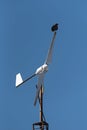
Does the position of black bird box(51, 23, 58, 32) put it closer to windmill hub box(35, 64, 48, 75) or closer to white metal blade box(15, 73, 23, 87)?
windmill hub box(35, 64, 48, 75)

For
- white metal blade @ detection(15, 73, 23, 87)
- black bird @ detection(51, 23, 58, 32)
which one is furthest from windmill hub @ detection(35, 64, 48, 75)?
black bird @ detection(51, 23, 58, 32)

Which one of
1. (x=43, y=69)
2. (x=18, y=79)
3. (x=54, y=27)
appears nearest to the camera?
(x=54, y=27)

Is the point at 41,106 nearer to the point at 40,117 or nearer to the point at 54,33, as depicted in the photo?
the point at 40,117

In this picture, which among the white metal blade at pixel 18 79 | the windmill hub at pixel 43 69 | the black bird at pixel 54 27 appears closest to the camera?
the black bird at pixel 54 27

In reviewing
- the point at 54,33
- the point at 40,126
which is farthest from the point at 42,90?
the point at 54,33

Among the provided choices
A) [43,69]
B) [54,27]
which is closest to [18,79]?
[43,69]

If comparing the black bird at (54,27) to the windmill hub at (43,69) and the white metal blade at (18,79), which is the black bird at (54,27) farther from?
the white metal blade at (18,79)

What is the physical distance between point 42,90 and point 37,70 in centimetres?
282

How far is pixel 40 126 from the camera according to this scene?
47.5 m

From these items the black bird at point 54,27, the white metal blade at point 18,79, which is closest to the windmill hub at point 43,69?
the white metal blade at point 18,79

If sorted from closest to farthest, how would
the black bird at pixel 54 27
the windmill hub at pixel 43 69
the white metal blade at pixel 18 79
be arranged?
the black bird at pixel 54 27, the windmill hub at pixel 43 69, the white metal blade at pixel 18 79

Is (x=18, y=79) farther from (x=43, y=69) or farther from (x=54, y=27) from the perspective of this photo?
(x=54, y=27)

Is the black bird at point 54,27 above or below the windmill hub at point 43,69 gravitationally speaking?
above

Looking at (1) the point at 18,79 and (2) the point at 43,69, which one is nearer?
(2) the point at 43,69
